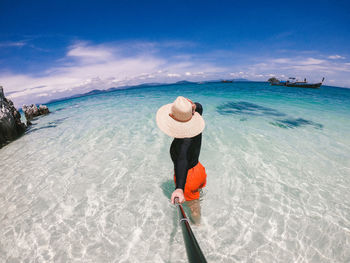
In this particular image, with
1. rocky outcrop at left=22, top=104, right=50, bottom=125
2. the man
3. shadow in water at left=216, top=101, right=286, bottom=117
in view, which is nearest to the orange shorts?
the man

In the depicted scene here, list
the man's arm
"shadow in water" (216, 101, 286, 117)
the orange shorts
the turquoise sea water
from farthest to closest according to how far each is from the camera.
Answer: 1. "shadow in water" (216, 101, 286, 117)
2. the turquoise sea water
3. the orange shorts
4. the man's arm

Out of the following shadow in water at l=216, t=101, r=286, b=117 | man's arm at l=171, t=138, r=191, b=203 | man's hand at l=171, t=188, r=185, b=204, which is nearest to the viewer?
man's hand at l=171, t=188, r=185, b=204

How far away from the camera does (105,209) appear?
13.4 feet

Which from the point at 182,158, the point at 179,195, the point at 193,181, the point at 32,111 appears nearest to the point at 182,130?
the point at 182,158

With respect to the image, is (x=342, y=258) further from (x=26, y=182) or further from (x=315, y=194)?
(x=26, y=182)

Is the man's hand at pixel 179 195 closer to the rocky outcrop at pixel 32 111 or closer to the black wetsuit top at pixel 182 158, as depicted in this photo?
the black wetsuit top at pixel 182 158

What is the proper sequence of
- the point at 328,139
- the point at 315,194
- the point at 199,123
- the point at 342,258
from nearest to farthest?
the point at 199,123
the point at 342,258
the point at 315,194
the point at 328,139

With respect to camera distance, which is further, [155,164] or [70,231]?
[155,164]

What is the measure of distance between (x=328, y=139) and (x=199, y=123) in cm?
1056

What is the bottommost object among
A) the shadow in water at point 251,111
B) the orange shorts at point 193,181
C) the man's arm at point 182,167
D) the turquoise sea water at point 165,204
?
the shadow in water at point 251,111

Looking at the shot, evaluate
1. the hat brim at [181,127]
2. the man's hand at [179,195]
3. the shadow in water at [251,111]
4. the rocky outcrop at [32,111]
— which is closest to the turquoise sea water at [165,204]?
the man's hand at [179,195]

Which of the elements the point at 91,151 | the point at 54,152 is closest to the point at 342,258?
the point at 91,151

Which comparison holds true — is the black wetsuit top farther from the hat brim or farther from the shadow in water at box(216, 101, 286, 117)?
the shadow in water at box(216, 101, 286, 117)

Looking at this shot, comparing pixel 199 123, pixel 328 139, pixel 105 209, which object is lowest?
pixel 328 139
